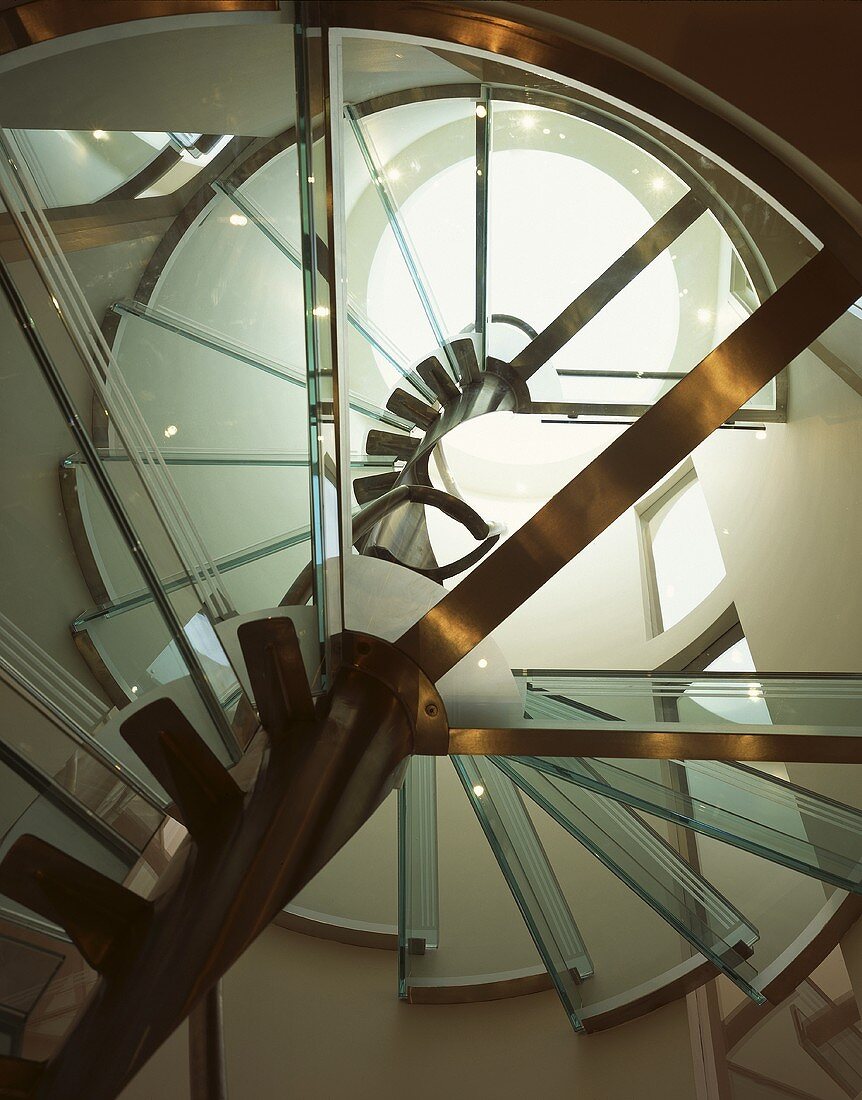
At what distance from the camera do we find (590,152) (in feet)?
7.33

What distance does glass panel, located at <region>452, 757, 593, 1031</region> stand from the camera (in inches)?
86.1

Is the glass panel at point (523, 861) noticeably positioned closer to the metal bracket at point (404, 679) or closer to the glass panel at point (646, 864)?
the glass panel at point (646, 864)

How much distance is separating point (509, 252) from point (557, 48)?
1398mm

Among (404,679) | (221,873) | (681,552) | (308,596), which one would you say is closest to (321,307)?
(308,596)

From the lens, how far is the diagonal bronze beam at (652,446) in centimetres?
151

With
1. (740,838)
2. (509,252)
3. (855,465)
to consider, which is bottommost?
(740,838)

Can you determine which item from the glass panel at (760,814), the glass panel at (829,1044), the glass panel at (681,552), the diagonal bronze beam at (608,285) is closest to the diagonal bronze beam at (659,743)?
the glass panel at (760,814)

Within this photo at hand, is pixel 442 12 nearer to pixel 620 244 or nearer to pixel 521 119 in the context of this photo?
pixel 521 119

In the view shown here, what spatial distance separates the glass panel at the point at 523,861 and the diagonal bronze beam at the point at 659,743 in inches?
21.2

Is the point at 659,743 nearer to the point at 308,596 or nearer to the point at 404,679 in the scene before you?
the point at 404,679

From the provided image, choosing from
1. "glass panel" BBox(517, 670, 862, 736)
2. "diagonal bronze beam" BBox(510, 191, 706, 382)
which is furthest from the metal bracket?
"diagonal bronze beam" BBox(510, 191, 706, 382)

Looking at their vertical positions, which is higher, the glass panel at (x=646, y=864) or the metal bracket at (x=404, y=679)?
the metal bracket at (x=404, y=679)

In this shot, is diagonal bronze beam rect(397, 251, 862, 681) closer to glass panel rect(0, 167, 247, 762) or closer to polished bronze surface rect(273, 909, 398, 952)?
glass panel rect(0, 167, 247, 762)

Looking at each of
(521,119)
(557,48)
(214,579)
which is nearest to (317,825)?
(214,579)
